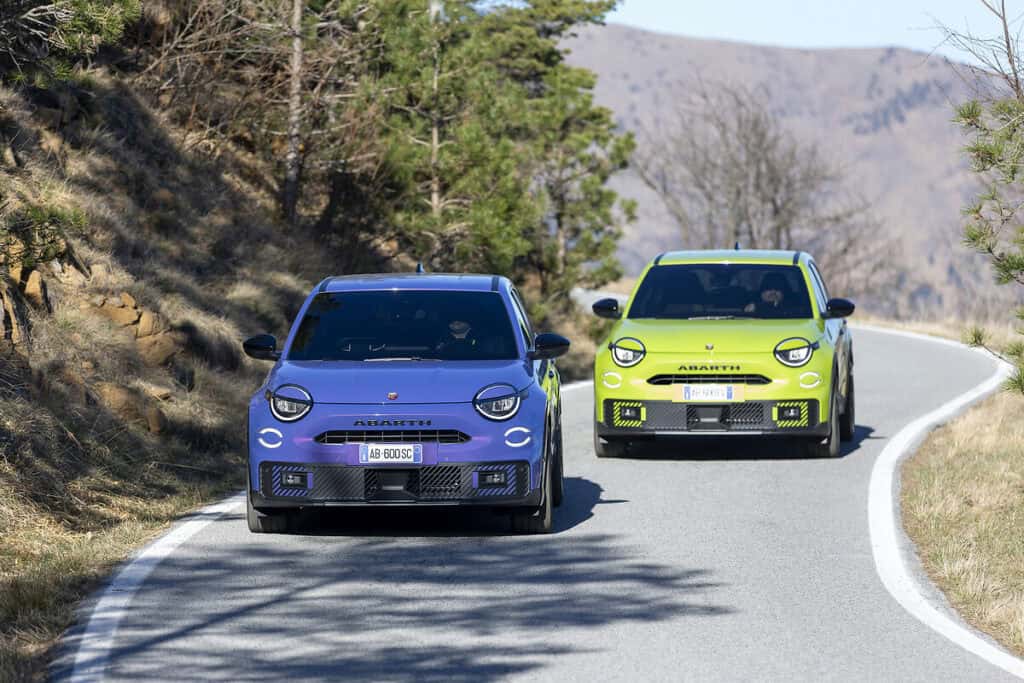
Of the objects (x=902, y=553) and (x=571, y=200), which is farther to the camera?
(x=571, y=200)

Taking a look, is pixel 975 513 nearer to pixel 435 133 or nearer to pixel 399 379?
pixel 399 379

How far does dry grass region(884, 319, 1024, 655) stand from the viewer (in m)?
8.45

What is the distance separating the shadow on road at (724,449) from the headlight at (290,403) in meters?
5.07

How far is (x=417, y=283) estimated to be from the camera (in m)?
11.7

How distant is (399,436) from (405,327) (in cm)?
143

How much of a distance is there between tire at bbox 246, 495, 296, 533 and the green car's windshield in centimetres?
559

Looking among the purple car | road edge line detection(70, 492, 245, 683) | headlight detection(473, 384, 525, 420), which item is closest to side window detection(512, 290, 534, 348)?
the purple car

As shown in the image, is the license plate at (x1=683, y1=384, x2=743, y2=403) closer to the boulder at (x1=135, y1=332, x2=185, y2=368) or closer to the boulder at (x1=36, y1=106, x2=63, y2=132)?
the boulder at (x1=135, y1=332, x2=185, y2=368)

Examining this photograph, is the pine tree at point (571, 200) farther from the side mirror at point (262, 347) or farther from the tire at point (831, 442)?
the side mirror at point (262, 347)

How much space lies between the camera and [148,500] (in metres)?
12.0

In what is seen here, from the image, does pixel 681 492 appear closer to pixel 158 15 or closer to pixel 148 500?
pixel 148 500

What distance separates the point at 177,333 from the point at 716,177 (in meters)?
60.5

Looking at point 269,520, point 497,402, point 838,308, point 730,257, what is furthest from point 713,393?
point 269,520

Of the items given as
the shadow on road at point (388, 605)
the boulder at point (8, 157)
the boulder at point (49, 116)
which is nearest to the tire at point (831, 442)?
the shadow on road at point (388, 605)
